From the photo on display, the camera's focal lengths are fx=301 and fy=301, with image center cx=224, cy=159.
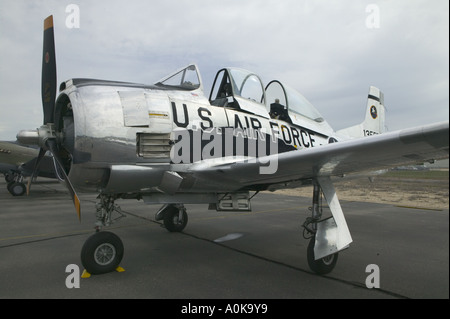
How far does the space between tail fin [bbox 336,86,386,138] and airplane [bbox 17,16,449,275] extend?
4.52 m

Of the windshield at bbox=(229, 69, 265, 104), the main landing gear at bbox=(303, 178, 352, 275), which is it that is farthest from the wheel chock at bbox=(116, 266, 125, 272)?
the windshield at bbox=(229, 69, 265, 104)

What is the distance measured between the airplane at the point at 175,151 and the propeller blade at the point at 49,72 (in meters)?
0.01

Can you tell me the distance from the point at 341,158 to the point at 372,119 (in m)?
6.15

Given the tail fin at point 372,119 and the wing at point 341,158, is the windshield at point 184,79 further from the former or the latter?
the tail fin at point 372,119

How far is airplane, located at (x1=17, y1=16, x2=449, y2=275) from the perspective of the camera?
10.5 ft

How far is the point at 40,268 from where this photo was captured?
374 cm

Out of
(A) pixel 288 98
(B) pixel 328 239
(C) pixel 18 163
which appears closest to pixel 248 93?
(A) pixel 288 98

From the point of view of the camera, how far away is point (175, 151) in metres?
3.62

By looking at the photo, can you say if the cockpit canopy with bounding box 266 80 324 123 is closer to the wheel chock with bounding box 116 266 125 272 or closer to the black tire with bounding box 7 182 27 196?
the wheel chock with bounding box 116 266 125 272

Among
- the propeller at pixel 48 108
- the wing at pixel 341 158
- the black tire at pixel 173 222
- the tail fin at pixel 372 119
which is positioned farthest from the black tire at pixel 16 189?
the tail fin at pixel 372 119

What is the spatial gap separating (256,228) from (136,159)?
148 inches
